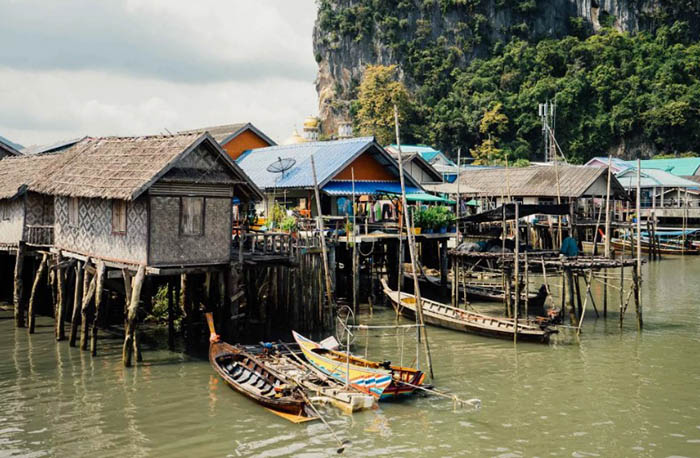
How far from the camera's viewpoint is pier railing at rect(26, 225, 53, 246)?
24.5 meters

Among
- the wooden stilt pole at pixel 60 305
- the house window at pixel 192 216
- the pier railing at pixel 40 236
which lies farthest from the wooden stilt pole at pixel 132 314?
the pier railing at pixel 40 236

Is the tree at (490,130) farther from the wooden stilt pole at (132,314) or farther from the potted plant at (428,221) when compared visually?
the wooden stilt pole at (132,314)

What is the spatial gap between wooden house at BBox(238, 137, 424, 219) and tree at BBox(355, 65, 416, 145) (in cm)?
4976

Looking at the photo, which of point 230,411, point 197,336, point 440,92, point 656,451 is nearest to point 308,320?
point 197,336

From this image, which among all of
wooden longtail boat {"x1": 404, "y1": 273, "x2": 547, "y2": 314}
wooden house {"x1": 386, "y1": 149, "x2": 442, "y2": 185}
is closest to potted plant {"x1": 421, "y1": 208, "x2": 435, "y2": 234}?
wooden longtail boat {"x1": 404, "y1": 273, "x2": 547, "y2": 314}

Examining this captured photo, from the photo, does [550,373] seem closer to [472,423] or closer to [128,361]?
[472,423]

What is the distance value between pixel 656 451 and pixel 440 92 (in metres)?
77.6

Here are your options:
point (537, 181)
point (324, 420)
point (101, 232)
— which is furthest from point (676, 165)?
point (324, 420)

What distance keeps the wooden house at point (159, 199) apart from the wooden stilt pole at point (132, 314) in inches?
11.5

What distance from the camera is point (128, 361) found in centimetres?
1873

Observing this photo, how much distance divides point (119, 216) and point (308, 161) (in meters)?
12.4

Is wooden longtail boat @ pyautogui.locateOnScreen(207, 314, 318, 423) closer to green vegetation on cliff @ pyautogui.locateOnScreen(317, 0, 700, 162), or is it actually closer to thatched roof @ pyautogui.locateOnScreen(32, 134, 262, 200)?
thatched roof @ pyautogui.locateOnScreen(32, 134, 262, 200)

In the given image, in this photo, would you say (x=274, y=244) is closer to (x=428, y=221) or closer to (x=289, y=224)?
(x=289, y=224)

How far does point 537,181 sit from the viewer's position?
4122 cm
